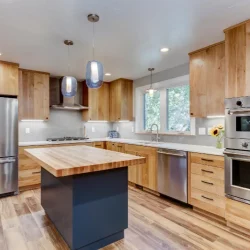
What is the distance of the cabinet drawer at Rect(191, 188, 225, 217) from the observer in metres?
2.48

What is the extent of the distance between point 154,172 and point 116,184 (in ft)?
5.00

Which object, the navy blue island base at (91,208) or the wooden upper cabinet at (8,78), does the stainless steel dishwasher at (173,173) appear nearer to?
the navy blue island base at (91,208)

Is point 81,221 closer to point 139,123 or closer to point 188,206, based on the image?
point 188,206

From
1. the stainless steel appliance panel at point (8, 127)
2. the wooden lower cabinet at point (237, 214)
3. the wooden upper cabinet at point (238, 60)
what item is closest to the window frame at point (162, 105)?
the wooden upper cabinet at point (238, 60)

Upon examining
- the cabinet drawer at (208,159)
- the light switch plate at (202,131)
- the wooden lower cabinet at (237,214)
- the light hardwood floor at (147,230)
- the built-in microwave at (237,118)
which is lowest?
the light hardwood floor at (147,230)

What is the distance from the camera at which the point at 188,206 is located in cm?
300

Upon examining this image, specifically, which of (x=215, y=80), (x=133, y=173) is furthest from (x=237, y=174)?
(x=133, y=173)

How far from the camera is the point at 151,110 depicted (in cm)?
463

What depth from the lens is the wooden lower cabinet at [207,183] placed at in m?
2.49

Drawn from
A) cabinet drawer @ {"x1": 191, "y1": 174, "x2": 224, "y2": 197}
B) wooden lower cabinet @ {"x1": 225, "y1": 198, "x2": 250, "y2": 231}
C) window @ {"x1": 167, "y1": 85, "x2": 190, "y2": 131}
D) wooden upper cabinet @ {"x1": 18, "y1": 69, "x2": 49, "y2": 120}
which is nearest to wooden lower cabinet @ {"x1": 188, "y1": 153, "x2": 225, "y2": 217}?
cabinet drawer @ {"x1": 191, "y1": 174, "x2": 224, "y2": 197}

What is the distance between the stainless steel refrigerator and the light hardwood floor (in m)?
0.41

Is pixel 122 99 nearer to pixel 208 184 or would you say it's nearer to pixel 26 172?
pixel 26 172

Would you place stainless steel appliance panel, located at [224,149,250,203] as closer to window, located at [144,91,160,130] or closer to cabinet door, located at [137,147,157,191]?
cabinet door, located at [137,147,157,191]

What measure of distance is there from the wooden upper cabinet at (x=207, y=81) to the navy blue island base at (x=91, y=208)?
164 cm
